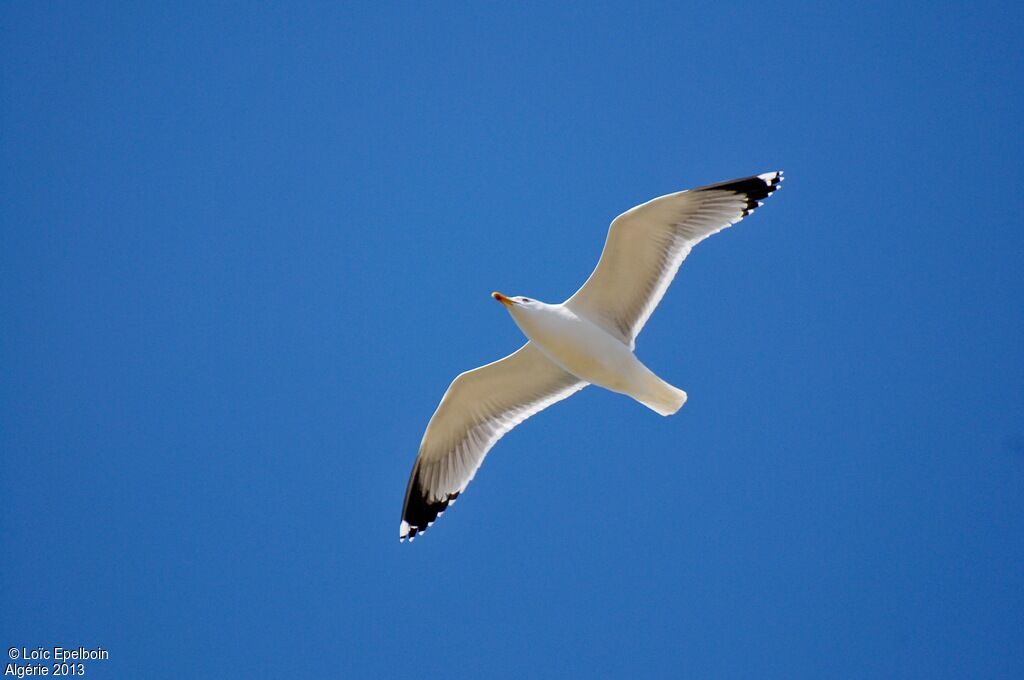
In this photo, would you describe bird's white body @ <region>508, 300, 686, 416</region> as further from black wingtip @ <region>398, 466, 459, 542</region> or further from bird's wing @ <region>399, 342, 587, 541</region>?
black wingtip @ <region>398, 466, 459, 542</region>

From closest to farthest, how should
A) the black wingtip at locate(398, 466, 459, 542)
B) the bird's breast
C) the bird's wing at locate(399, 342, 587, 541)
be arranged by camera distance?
1. the bird's breast
2. the bird's wing at locate(399, 342, 587, 541)
3. the black wingtip at locate(398, 466, 459, 542)

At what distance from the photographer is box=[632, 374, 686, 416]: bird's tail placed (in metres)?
7.58

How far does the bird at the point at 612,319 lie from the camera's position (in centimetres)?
756

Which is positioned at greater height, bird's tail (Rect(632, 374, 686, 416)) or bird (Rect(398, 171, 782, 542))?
bird (Rect(398, 171, 782, 542))

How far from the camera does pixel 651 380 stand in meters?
7.56

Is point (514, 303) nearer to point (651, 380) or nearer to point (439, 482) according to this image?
point (651, 380)

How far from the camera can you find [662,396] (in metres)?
7.62

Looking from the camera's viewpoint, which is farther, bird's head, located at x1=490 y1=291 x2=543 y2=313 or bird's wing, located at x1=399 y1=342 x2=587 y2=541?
bird's wing, located at x1=399 y1=342 x2=587 y2=541

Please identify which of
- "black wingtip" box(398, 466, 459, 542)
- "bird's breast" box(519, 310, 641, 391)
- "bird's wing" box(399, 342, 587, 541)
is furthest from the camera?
"black wingtip" box(398, 466, 459, 542)

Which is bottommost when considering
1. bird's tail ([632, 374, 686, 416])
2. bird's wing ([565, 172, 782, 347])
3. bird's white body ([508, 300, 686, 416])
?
bird's tail ([632, 374, 686, 416])

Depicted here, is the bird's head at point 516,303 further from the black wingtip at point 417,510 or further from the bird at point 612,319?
the black wingtip at point 417,510

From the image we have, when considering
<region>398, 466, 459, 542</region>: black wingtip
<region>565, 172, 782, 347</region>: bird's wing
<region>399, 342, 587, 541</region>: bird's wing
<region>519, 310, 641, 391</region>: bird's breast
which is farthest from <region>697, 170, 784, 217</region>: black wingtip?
<region>398, 466, 459, 542</region>: black wingtip

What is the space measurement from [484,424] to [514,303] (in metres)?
1.28

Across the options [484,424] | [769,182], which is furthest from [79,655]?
[769,182]
